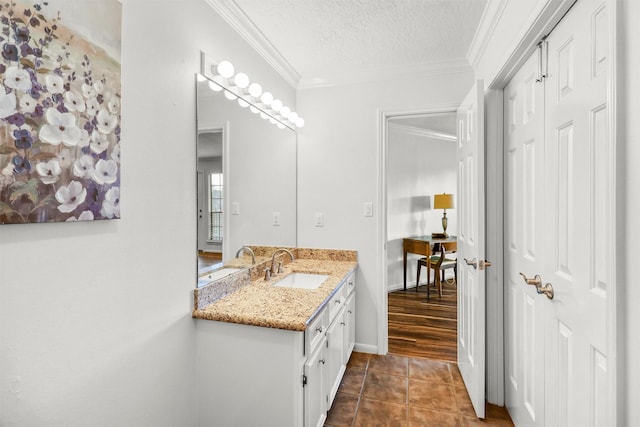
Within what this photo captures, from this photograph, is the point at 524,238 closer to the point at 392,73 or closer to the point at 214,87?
the point at 392,73

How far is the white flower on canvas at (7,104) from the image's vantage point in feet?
2.56

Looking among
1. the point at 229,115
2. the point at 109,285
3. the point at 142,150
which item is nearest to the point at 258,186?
the point at 229,115

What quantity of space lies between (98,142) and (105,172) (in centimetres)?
10

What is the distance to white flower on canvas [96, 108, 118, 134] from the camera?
104 centimetres

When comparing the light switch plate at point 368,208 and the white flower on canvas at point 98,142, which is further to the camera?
the light switch plate at point 368,208

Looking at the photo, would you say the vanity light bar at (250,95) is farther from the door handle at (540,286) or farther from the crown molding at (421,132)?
the crown molding at (421,132)

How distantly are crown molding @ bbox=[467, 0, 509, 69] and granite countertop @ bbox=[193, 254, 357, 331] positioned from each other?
5.81 ft

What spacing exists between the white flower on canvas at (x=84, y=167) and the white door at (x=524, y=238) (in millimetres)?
1787

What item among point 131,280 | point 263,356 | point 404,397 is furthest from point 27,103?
point 404,397

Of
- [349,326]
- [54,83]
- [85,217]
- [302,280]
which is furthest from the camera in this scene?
[349,326]

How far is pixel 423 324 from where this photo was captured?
Answer: 3.31 m

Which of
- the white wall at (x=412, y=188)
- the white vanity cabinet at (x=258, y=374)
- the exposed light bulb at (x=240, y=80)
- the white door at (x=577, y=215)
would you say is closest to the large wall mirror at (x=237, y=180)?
the exposed light bulb at (x=240, y=80)

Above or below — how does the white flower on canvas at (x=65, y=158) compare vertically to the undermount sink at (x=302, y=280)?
above

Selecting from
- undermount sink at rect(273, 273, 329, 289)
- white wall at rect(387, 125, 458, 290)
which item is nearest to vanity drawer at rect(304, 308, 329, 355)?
undermount sink at rect(273, 273, 329, 289)
